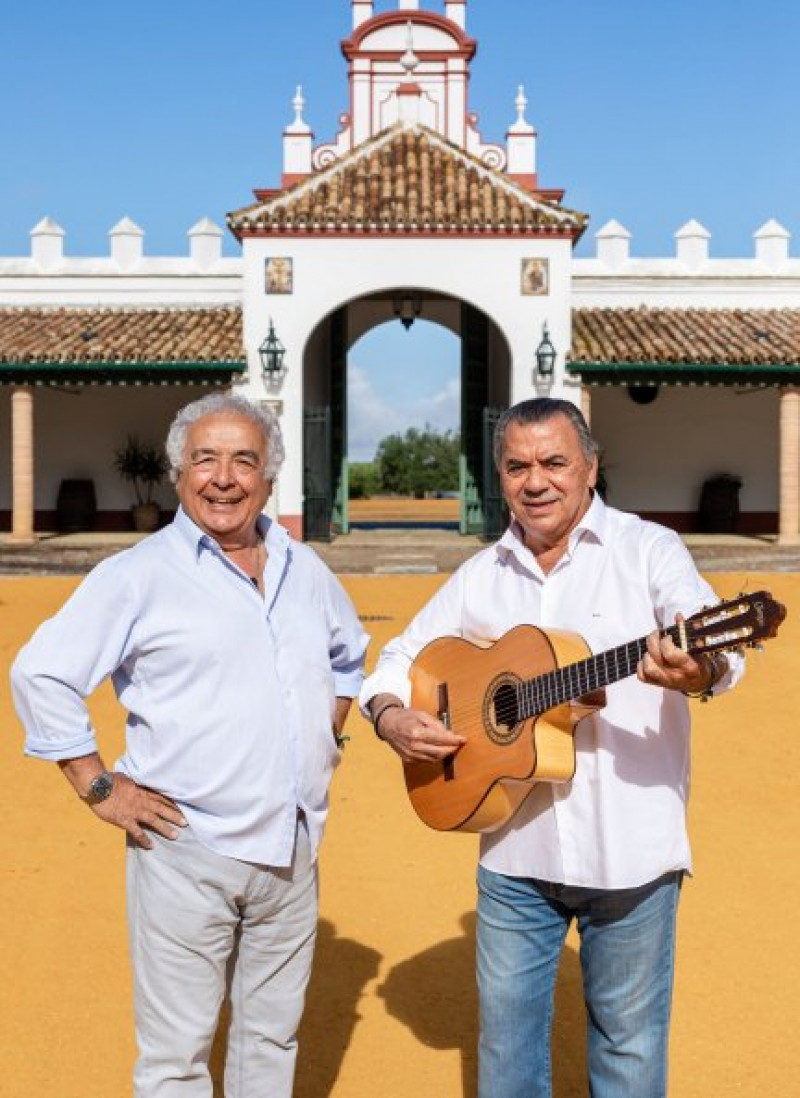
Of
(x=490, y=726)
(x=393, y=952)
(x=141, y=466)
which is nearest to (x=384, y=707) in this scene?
(x=490, y=726)

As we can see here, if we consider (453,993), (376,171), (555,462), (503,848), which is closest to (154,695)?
(503,848)

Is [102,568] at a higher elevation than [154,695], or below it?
higher

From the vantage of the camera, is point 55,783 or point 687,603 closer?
point 687,603

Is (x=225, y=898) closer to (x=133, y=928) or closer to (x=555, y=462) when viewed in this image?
(x=133, y=928)

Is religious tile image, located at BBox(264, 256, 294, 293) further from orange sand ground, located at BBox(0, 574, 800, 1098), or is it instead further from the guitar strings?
the guitar strings

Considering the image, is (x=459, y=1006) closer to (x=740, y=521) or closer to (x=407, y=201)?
(x=407, y=201)

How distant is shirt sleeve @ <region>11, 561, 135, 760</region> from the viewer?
2.28 m

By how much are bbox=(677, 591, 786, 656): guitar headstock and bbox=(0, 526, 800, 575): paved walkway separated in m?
13.3

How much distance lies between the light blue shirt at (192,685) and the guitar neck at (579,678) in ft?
1.59

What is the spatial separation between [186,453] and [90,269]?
20.7m

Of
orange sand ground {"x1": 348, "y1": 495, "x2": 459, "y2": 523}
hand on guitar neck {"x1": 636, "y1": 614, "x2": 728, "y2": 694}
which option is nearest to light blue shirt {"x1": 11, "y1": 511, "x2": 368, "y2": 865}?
hand on guitar neck {"x1": 636, "y1": 614, "x2": 728, "y2": 694}

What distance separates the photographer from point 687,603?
219cm

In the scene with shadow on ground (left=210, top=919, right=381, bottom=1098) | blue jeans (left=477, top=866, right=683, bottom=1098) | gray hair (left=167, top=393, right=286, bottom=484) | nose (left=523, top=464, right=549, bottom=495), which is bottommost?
shadow on ground (left=210, top=919, right=381, bottom=1098)

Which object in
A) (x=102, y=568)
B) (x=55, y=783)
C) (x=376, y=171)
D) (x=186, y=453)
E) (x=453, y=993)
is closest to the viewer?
(x=102, y=568)
